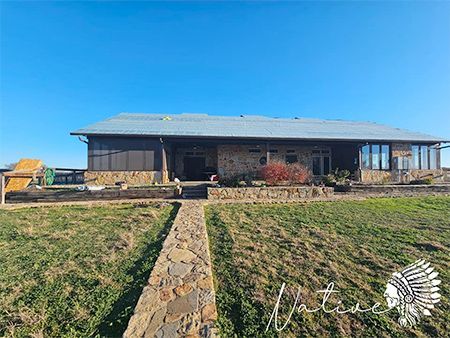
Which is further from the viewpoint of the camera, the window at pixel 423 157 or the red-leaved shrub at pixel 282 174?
the window at pixel 423 157

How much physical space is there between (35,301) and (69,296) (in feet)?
1.21

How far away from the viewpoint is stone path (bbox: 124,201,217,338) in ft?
6.77

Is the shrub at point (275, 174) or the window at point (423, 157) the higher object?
the window at point (423, 157)

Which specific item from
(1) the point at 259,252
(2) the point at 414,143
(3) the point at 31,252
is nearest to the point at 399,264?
(1) the point at 259,252

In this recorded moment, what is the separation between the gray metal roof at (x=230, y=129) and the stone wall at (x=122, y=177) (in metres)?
2.34

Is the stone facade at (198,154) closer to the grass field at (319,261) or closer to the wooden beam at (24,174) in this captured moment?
the wooden beam at (24,174)

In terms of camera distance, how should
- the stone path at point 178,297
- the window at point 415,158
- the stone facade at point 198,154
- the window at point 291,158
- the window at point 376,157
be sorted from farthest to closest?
1. the stone facade at point 198,154
2. the window at point 291,158
3. the window at point 415,158
4. the window at point 376,157
5. the stone path at point 178,297

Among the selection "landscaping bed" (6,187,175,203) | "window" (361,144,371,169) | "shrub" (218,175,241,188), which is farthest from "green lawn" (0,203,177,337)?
"window" (361,144,371,169)

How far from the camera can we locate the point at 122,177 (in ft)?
41.6

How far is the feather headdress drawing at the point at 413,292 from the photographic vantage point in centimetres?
248

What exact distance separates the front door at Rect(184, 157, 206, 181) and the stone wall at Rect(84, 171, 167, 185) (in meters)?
3.13

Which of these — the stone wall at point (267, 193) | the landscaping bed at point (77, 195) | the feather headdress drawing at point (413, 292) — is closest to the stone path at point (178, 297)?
the feather headdress drawing at point (413, 292)

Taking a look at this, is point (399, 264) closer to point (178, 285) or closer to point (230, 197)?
point (178, 285)

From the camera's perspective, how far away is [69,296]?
8.70ft
